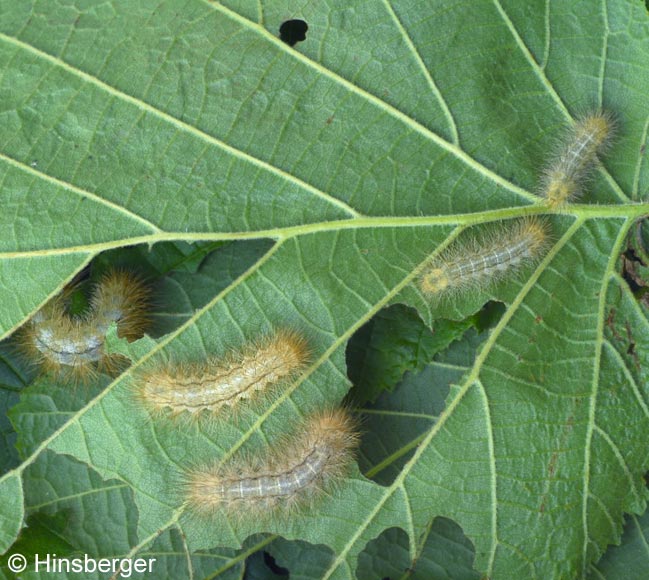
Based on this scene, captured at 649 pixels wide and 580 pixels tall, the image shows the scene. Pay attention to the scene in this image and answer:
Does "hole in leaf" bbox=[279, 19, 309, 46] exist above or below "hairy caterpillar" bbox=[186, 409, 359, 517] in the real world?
above

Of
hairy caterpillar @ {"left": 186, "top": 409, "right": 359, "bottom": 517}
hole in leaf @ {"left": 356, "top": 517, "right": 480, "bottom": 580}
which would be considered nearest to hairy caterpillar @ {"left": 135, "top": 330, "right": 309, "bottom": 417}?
hairy caterpillar @ {"left": 186, "top": 409, "right": 359, "bottom": 517}

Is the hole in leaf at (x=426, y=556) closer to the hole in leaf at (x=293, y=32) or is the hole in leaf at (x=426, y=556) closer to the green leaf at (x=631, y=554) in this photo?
the green leaf at (x=631, y=554)

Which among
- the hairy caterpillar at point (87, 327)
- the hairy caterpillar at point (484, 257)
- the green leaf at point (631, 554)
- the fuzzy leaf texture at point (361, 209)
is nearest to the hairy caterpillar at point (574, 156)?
the fuzzy leaf texture at point (361, 209)

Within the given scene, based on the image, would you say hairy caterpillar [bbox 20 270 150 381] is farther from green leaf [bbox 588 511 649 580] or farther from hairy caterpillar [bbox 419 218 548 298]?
green leaf [bbox 588 511 649 580]

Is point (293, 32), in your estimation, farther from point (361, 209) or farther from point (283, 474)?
point (283, 474)

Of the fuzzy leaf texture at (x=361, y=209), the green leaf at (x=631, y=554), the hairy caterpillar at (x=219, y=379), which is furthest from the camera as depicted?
the green leaf at (x=631, y=554)

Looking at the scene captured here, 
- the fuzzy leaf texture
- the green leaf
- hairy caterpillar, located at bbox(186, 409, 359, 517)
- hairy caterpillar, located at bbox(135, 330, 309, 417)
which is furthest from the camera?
the green leaf
